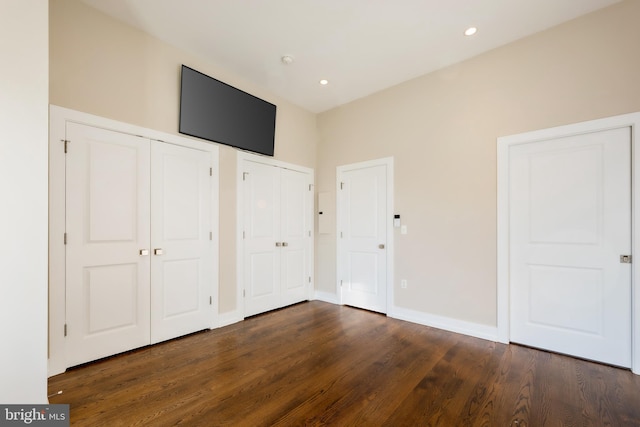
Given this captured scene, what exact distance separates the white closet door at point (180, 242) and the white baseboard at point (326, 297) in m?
1.86

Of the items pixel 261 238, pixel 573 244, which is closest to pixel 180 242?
pixel 261 238

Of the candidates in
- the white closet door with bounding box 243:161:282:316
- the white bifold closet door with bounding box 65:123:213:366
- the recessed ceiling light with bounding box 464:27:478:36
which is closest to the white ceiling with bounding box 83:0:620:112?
the recessed ceiling light with bounding box 464:27:478:36

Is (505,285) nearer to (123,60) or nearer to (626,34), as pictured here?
(626,34)

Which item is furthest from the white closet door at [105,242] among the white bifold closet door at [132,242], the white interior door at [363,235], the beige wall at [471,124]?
the beige wall at [471,124]

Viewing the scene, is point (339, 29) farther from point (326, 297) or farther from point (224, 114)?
point (326, 297)

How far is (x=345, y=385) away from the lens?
210 cm

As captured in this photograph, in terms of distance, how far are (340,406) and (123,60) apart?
354 centimetres

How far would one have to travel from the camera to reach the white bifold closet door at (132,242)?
2342 millimetres

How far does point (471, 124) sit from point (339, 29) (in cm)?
180

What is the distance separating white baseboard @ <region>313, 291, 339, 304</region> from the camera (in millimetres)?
4355

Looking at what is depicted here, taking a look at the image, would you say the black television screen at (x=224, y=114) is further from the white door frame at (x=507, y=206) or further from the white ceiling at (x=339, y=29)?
the white door frame at (x=507, y=206)

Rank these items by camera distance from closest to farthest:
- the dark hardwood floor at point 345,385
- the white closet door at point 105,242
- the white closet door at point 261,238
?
the dark hardwood floor at point 345,385 < the white closet door at point 105,242 < the white closet door at point 261,238

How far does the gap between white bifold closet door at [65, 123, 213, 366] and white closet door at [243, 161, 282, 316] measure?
0.56 meters

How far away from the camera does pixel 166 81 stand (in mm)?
2914
